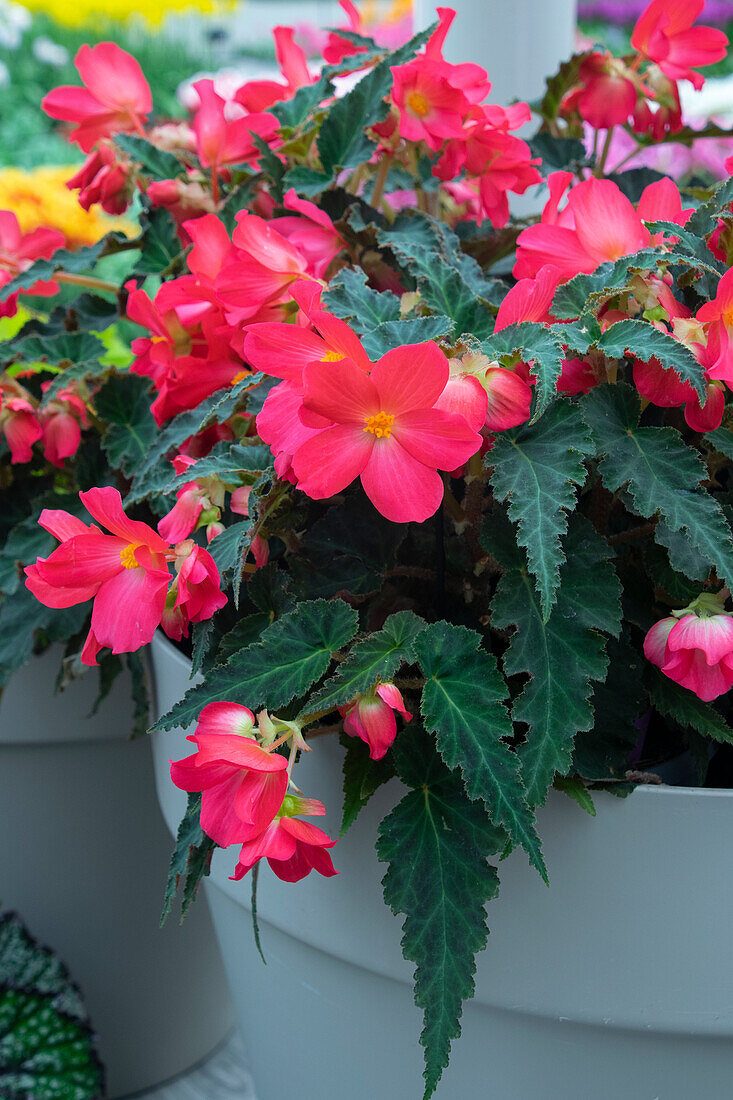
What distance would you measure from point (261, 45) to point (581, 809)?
8.11 metres

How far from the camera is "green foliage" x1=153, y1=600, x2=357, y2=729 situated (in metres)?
0.43

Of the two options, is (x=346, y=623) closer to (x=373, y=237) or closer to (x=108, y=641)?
(x=108, y=641)

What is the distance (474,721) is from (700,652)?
0.31ft

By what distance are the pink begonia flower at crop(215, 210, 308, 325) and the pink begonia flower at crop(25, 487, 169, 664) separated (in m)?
0.13

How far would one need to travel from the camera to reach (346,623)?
44 cm

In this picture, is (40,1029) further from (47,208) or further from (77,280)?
(47,208)

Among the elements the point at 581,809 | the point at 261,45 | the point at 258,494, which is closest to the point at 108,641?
the point at 258,494

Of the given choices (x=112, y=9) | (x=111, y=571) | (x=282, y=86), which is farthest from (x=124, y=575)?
(x=112, y=9)

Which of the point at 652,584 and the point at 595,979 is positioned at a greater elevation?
the point at 652,584

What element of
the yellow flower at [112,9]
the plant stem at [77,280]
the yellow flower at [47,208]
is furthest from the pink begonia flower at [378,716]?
the yellow flower at [112,9]

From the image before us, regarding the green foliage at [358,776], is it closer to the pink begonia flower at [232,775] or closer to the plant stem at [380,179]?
the pink begonia flower at [232,775]

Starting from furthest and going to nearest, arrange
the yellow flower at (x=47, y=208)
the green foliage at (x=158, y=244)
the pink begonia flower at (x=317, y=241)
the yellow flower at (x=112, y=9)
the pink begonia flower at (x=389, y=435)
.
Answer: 1. the yellow flower at (x=112, y=9)
2. the yellow flower at (x=47, y=208)
3. the green foliage at (x=158, y=244)
4. the pink begonia flower at (x=317, y=241)
5. the pink begonia flower at (x=389, y=435)

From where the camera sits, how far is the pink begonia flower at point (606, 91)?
689mm

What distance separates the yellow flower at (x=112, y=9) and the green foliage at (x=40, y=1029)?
631 centimetres
